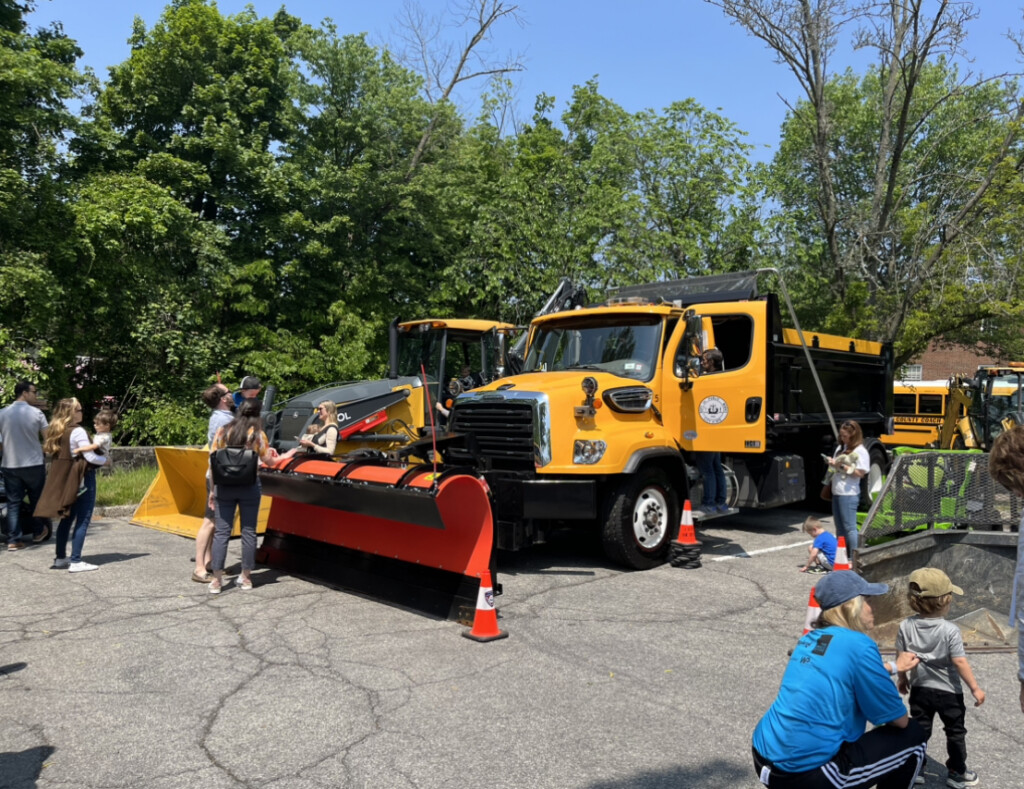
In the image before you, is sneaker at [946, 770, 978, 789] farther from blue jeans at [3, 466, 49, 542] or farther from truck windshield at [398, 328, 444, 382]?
truck windshield at [398, 328, 444, 382]

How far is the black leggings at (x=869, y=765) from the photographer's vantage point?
118 inches

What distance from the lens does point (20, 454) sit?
385 inches

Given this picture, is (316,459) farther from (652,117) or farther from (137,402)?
(652,117)

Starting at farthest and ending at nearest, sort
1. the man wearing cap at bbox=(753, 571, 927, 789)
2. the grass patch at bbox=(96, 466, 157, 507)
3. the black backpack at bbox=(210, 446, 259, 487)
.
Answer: the grass patch at bbox=(96, 466, 157, 507), the black backpack at bbox=(210, 446, 259, 487), the man wearing cap at bbox=(753, 571, 927, 789)

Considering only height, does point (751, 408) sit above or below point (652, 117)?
below

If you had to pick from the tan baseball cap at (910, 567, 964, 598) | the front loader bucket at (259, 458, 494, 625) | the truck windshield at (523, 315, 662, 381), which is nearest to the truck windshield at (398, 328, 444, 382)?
the truck windshield at (523, 315, 662, 381)

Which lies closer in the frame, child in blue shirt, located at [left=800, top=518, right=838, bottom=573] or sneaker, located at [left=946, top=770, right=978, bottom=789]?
sneaker, located at [left=946, top=770, right=978, bottom=789]

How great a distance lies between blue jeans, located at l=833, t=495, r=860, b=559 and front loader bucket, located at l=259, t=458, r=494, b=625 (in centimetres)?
407

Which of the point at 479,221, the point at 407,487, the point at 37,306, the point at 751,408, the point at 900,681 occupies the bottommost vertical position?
the point at 900,681

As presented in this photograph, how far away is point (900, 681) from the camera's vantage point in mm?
4250

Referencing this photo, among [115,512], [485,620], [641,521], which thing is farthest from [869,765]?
[115,512]

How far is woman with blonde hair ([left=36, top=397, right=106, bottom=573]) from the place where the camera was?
8352 millimetres

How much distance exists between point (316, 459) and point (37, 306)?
26.4ft

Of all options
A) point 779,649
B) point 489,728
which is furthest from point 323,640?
point 779,649
